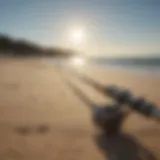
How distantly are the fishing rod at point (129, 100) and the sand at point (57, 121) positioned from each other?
0.03 meters

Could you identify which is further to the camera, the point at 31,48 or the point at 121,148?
the point at 31,48

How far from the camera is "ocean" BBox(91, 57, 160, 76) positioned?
0.99 meters

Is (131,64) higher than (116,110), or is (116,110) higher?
(131,64)

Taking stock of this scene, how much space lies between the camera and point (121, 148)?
32.7 inches

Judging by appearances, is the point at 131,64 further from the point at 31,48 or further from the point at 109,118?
the point at 31,48

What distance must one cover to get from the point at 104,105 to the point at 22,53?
367 millimetres

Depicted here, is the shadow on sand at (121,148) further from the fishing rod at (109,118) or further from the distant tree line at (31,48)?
the distant tree line at (31,48)

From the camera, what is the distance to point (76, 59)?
3.26 ft

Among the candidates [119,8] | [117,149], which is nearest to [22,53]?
[119,8]

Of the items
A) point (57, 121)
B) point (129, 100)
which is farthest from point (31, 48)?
point (129, 100)

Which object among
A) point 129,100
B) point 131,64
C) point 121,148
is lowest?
point 121,148

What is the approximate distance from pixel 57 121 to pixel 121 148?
0.22 m

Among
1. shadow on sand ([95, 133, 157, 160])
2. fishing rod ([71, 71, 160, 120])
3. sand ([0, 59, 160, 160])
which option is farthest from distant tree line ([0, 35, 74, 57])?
shadow on sand ([95, 133, 157, 160])

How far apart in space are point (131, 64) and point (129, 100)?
0.17 meters
